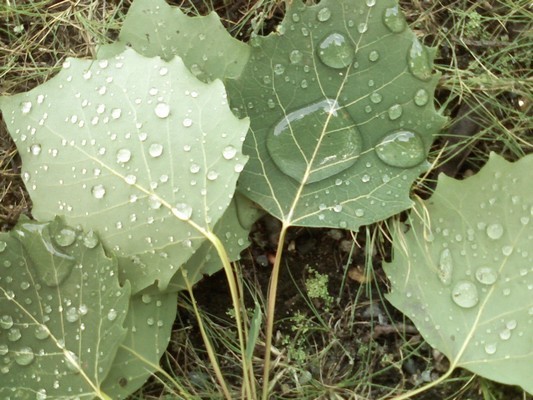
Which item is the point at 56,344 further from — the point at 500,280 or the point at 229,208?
the point at 500,280

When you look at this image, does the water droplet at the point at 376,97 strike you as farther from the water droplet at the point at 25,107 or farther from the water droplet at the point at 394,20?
the water droplet at the point at 25,107

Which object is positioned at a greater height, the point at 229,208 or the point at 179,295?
the point at 229,208

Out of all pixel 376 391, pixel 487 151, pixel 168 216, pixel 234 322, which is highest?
pixel 168 216

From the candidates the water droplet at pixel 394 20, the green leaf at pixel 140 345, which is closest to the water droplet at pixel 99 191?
the green leaf at pixel 140 345

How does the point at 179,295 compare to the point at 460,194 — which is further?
the point at 179,295

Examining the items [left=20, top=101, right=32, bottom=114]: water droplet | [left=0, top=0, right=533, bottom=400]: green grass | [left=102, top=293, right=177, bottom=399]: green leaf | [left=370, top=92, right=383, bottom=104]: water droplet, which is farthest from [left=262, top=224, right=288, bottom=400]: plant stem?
[left=20, top=101, right=32, bottom=114]: water droplet

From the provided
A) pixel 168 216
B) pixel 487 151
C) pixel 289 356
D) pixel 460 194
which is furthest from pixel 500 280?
pixel 168 216

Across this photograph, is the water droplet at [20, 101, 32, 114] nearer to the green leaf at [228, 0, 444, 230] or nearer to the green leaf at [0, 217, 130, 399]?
the green leaf at [0, 217, 130, 399]

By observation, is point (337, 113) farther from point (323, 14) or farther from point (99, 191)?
point (99, 191)
